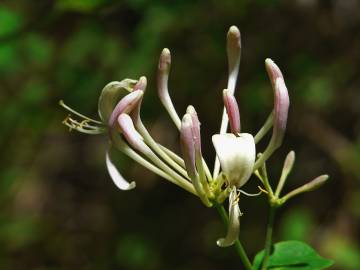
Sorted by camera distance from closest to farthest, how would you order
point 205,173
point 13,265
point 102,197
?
point 205,173 → point 13,265 → point 102,197

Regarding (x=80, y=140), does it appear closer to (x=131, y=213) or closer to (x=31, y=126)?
(x=131, y=213)

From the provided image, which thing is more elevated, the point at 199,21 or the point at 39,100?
the point at 199,21

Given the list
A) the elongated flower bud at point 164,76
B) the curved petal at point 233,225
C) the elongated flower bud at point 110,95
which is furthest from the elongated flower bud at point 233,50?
the curved petal at point 233,225

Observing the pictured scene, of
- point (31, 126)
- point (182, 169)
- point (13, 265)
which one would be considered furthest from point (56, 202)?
point (182, 169)

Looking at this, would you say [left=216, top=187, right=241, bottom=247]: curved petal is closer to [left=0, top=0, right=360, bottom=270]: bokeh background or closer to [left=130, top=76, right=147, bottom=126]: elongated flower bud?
[left=130, top=76, right=147, bottom=126]: elongated flower bud

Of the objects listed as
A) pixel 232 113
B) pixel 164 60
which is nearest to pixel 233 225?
pixel 232 113

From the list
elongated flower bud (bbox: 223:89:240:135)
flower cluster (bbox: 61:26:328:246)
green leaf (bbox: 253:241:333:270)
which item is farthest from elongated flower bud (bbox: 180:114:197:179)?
green leaf (bbox: 253:241:333:270)

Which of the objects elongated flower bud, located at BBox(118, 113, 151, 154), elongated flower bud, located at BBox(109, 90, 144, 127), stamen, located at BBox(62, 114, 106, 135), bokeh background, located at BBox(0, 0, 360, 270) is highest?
elongated flower bud, located at BBox(109, 90, 144, 127)
